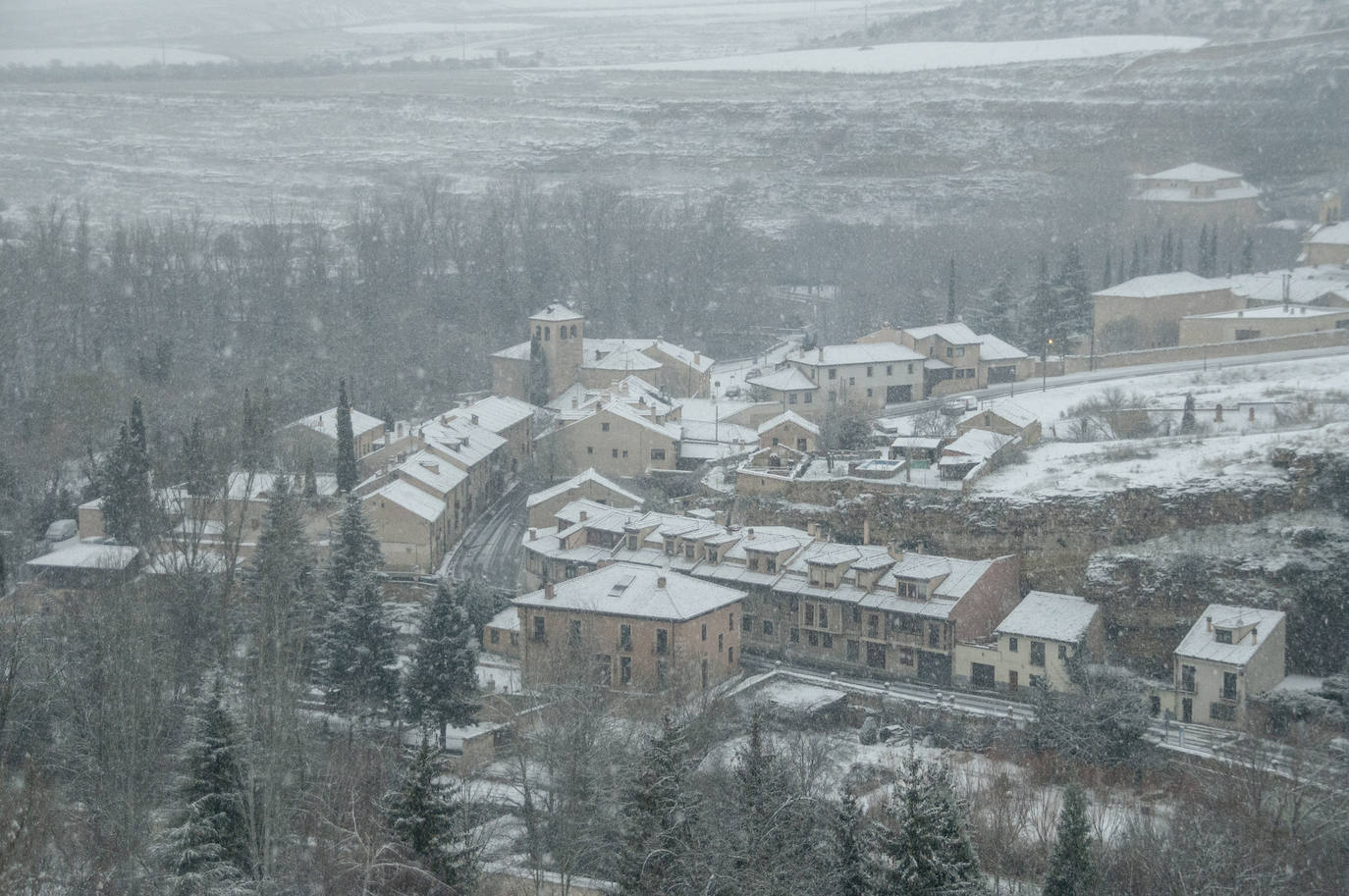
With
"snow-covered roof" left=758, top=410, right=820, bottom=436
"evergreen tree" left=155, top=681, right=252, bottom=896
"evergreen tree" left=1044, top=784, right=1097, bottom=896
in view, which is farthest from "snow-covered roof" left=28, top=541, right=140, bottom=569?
"evergreen tree" left=1044, top=784, right=1097, bottom=896

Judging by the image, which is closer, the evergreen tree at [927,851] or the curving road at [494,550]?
the evergreen tree at [927,851]

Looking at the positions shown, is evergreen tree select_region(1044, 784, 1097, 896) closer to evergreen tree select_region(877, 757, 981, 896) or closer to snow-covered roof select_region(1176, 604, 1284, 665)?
evergreen tree select_region(877, 757, 981, 896)

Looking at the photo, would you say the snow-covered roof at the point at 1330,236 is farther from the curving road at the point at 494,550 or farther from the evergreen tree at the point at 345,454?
the evergreen tree at the point at 345,454

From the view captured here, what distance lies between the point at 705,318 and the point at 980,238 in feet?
54.7

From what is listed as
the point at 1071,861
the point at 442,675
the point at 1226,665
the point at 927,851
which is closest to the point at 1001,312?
the point at 1226,665

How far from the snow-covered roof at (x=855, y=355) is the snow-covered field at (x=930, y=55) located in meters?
61.1

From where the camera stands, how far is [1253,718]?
1163 inches

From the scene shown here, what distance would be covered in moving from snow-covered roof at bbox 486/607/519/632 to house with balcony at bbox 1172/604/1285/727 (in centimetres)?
1414

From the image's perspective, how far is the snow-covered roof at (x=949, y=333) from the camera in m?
50.9

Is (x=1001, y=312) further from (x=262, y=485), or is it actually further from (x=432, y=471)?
(x=262, y=485)

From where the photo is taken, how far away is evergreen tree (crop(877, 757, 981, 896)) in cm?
1922

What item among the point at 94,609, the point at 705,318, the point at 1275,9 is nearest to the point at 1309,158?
the point at 1275,9

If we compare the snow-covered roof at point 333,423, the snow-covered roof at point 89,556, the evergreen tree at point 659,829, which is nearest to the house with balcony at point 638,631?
the snow-covered roof at point 89,556

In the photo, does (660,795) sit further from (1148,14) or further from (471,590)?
(1148,14)
